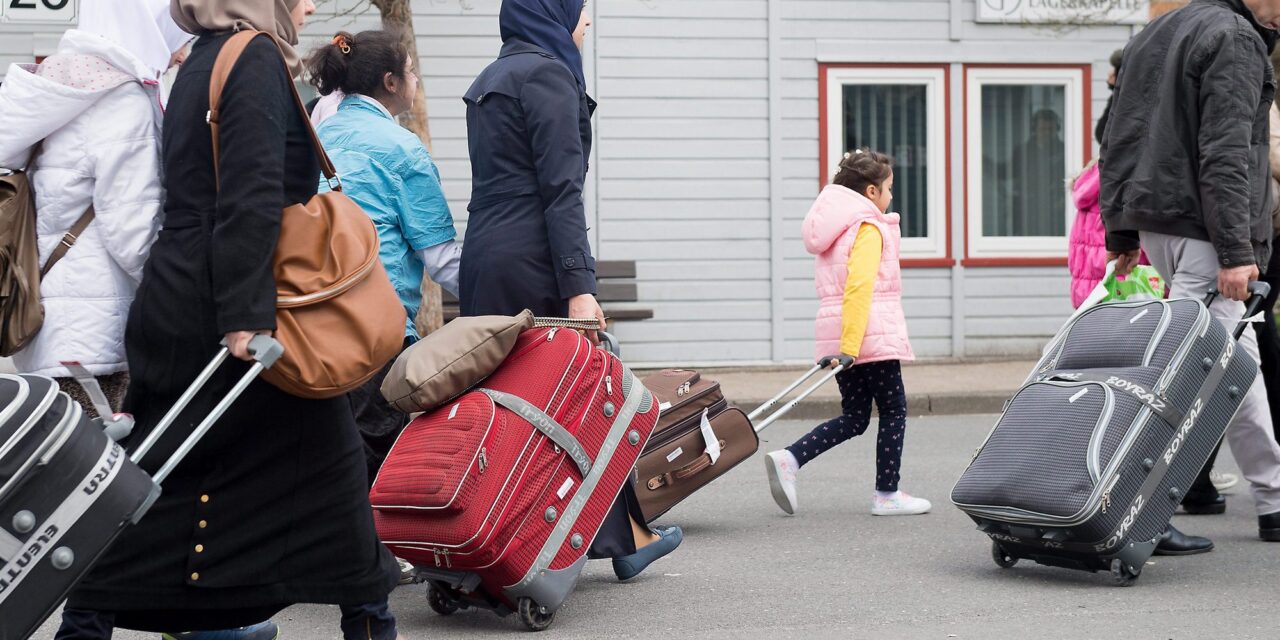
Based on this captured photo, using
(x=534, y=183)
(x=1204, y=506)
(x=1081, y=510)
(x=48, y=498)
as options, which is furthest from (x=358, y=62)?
(x=1204, y=506)

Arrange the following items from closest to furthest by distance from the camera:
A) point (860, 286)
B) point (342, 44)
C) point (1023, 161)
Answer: point (342, 44)
point (860, 286)
point (1023, 161)

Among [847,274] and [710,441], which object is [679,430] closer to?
[710,441]

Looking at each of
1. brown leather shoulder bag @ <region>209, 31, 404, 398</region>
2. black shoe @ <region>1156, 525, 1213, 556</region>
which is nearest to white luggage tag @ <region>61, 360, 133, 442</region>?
brown leather shoulder bag @ <region>209, 31, 404, 398</region>

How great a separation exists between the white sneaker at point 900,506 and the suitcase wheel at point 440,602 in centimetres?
253

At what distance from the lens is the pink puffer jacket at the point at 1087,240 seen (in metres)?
7.21

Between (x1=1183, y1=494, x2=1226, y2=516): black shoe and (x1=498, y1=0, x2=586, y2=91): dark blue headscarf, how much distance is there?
3.29 meters

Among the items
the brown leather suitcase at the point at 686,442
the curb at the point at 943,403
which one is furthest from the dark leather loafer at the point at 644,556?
the curb at the point at 943,403

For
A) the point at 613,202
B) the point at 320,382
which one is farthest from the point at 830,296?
the point at 613,202

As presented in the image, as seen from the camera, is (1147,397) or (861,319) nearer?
(1147,397)

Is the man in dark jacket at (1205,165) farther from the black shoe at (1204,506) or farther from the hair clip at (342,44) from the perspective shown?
the hair clip at (342,44)

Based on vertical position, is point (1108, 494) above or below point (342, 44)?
below

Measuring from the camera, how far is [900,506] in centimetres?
688

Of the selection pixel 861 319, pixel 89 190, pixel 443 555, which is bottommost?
pixel 443 555

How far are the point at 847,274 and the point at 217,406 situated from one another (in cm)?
386
